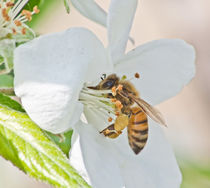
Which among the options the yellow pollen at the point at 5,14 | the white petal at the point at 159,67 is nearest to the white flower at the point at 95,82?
the white petal at the point at 159,67

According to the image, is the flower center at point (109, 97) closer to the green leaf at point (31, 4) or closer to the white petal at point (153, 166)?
the white petal at point (153, 166)

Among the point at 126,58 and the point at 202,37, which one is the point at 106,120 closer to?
the point at 126,58

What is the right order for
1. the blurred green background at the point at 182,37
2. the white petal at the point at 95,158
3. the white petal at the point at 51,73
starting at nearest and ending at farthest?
the white petal at the point at 51,73, the white petal at the point at 95,158, the blurred green background at the point at 182,37

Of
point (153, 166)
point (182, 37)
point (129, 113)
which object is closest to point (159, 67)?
point (129, 113)

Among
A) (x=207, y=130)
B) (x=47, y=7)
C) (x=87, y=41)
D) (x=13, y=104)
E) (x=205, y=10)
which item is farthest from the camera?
(x=205, y=10)

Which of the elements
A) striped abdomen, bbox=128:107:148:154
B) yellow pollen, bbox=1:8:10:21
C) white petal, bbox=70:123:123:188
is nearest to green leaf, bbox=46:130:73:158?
white petal, bbox=70:123:123:188

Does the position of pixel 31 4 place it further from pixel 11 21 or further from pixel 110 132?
pixel 110 132

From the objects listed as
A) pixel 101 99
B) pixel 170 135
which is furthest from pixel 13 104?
pixel 170 135
